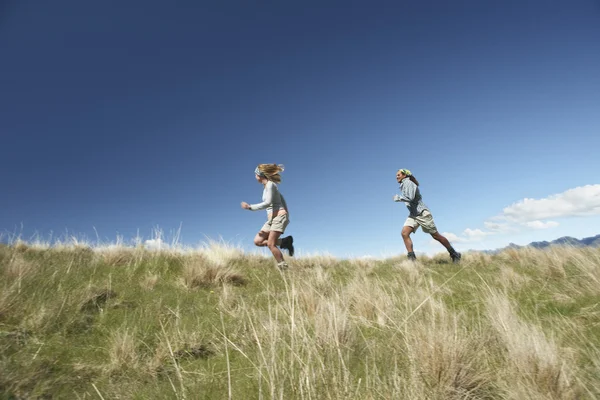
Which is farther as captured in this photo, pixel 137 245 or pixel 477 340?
pixel 137 245

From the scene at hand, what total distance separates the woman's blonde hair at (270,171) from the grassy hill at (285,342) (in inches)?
136

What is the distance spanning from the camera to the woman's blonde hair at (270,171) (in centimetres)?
756

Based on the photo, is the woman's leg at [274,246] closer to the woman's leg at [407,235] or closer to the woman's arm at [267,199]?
the woman's arm at [267,199]

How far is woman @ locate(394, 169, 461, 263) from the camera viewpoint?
8672 millimetres

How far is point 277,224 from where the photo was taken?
23.9 feet

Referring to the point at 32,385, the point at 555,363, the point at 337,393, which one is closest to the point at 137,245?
the point at 32,385

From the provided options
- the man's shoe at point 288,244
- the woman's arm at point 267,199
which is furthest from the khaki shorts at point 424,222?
the woman's arm at point 267,199

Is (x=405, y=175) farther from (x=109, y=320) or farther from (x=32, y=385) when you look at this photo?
(x=32, y=385)

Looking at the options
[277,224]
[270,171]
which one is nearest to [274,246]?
[277,224]

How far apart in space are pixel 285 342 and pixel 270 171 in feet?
20.2

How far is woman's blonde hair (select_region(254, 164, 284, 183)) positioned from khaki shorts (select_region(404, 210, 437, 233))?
4185 millimetres

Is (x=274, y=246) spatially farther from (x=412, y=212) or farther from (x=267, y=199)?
(x=412, y=212)

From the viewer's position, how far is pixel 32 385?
1839 millimetres

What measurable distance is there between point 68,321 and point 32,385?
1.08m
